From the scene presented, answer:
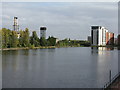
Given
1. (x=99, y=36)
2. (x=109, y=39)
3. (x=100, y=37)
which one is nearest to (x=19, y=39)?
(x=99, y=36)

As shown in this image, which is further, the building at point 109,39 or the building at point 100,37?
the building at point 109,39

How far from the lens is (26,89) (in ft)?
48.8

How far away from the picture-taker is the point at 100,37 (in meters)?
164

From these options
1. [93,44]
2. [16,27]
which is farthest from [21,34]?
[93,44]

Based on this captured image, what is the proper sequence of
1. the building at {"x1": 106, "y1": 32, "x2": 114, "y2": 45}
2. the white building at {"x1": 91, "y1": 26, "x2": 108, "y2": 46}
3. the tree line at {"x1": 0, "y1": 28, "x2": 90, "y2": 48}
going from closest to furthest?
the tree line at {"x1": 0, "y1": 28, "x2": 90, "y2": 48}
the white building at {"x1": 91, "y1": 26, "x2": 108, "y2": 46}
the building at {"x1": 106, "y1": 32, "x2": 114, "y2": 45}

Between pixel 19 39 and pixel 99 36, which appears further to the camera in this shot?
pixel 99 36

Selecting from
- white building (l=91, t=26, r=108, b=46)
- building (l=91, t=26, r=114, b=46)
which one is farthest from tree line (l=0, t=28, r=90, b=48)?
building (l=91, t=26, r=114, b=46)

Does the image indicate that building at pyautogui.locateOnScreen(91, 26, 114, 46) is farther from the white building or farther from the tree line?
the tree line

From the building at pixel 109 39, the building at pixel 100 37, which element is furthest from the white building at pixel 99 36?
the building at pixel 109 39

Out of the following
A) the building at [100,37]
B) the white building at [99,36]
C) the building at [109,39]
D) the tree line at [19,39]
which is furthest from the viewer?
the building at [109,39]

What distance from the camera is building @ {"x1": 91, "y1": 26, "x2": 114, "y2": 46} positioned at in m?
164

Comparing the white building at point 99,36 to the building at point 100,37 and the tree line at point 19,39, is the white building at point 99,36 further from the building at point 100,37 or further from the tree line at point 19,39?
the tree line at point 19,39

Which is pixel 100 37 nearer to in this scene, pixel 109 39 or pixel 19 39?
pixel 109 39

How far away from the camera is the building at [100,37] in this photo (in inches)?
6447
